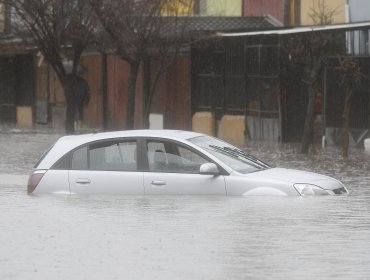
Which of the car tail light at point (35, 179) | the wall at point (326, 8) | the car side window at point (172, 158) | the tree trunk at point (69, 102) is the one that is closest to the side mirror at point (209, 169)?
the car side window at point (172, 158)

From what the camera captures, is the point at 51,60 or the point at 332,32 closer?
the point at 332,32

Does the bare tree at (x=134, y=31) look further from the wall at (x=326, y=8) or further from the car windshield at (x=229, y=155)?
the car windshield at (x=229, y=155)

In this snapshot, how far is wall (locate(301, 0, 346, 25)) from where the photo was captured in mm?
34406

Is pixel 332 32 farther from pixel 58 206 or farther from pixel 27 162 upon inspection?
pixel 58 206

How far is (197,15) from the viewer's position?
40.3 m

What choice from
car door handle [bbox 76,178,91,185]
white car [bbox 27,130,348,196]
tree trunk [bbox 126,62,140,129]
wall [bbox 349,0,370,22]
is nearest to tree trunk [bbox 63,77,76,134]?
tree trunk [bbox 126,62,140,129]

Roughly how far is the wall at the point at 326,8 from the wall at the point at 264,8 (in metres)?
1.47

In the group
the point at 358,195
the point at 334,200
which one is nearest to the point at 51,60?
the point at 358,195

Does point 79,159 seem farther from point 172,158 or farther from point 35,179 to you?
point 172,158

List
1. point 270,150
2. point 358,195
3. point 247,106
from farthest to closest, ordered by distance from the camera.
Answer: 1. point 247,106
2. point 270,150
3. point 358,195

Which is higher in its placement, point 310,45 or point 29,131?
point 310,45

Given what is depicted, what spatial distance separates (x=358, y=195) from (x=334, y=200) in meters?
2.81

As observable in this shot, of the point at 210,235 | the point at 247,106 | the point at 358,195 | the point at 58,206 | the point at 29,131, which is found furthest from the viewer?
the point at 29,131

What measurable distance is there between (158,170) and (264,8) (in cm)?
2372
